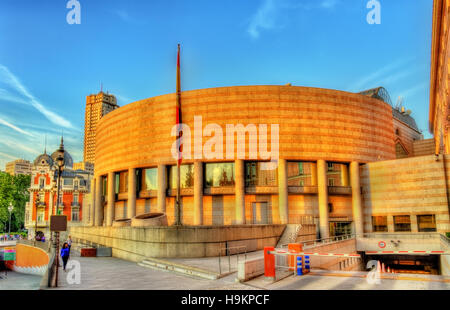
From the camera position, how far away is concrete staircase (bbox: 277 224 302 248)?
30219mm

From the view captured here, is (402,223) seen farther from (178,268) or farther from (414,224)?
(178,268)

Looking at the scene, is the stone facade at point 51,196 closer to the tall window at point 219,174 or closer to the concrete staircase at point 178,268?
the tall window at point 219,174

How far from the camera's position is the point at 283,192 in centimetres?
4272

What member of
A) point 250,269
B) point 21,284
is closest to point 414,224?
point 250,269

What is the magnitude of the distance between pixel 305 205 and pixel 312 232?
10263mm

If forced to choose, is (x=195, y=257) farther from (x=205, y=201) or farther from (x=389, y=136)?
(x=389, y=136)

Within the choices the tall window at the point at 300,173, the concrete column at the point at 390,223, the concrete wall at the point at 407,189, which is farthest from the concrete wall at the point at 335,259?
the tall window at the point at 300,173

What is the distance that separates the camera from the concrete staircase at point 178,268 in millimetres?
16031

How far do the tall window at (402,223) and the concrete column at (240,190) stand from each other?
19773 mm

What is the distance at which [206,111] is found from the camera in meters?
44.6

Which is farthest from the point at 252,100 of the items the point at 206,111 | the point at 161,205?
the point at 161,205

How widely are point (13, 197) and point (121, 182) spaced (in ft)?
159
